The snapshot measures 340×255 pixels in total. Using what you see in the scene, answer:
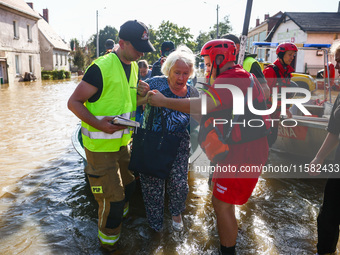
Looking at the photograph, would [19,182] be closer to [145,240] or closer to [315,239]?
[145,240]

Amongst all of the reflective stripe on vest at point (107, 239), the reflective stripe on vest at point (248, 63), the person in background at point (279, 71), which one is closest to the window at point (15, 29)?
the person in background at point (279, 71)

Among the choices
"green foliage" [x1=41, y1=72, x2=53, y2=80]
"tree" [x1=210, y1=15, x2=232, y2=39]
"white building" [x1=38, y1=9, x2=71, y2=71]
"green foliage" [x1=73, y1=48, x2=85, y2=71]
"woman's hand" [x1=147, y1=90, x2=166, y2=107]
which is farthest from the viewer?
"tree" [x1=210, y1=15, x2=232, y2=39]

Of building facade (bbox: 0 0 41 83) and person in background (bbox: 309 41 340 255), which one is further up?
building facade (bbox: 0 0 41 83)

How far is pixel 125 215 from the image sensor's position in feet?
12.6

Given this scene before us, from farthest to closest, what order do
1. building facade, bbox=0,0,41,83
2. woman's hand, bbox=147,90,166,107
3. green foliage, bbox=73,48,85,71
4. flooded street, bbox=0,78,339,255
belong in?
1. green foliage, bbox=73,48,85,71
2. building facade, bbox=0,0,41,83
3. flooded street, bbox=0,78,339,255
4. woman's hand, bbox=147,90,166,107

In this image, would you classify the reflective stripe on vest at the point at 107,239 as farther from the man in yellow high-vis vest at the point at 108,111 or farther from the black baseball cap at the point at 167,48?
the black baseball cap at the point at 167,48

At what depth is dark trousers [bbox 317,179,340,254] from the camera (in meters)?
2.56

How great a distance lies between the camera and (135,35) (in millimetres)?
2854

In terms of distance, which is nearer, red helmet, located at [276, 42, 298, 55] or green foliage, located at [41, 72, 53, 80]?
red helmet, located at [276, 42, 298, 55]

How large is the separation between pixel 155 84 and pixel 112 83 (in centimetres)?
56

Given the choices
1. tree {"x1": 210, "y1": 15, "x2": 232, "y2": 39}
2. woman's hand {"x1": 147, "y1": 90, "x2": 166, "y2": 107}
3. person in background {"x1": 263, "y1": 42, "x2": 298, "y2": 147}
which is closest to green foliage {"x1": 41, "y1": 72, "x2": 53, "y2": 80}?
person in background {"x1": 263, "y1": 42, "x2": 298, "y2": 147}

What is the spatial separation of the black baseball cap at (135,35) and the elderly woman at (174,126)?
1.09 ft

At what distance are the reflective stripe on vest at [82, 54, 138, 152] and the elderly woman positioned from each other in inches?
13.6

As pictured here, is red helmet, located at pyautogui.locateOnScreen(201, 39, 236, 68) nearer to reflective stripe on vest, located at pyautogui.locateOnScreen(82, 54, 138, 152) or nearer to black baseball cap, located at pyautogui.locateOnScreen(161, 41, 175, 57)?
reflective stripe on vest, located at pyautogui.locateOnScreen(82, 54, 138, 152)
